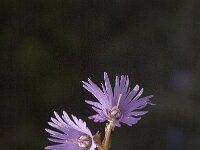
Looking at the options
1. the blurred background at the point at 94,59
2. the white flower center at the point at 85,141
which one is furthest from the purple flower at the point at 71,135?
the blurred background at the point at 94,59

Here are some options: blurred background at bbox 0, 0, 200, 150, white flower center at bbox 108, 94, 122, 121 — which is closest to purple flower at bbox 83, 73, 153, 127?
white flower center at bbox 108, 94, 122, 121

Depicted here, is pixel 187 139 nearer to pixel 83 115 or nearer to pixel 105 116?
pixel 83 115

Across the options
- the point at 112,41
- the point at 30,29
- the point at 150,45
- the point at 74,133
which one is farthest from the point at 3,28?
the point at 74,133

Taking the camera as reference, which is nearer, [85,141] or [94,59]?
[85,141]

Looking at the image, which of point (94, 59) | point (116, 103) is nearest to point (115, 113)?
point (116, 103)

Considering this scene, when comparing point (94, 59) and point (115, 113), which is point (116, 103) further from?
point (94, 59)

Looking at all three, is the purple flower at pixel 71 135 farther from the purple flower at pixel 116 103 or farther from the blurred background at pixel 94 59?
the blurred background at pixel 94 59

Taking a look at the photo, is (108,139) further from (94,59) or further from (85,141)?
(94,59)
